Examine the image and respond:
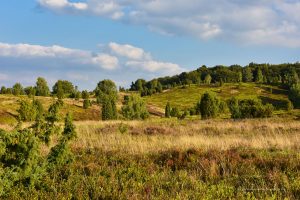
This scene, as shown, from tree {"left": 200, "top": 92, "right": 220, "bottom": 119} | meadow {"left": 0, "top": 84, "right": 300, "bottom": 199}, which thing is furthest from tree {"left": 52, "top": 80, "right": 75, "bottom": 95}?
meadow {"left": 0, "top": 84, "right": 300, "bottom": 199}

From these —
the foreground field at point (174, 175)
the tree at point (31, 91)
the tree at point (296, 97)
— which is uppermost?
the tree at point (31, 91)

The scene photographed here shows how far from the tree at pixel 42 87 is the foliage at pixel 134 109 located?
78.8 meters

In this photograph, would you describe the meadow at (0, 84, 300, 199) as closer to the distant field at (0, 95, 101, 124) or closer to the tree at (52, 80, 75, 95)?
the distant field at (0, 95, 101, 124)

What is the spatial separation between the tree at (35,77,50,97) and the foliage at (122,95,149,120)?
78.8 metres

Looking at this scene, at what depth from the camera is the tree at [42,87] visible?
508 ft

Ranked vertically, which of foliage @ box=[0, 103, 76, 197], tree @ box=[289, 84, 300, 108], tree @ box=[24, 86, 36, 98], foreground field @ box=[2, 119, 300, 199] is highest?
tree @ box=[24, 86, 36, 98]

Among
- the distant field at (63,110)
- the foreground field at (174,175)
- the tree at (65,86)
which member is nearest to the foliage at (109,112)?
the distant field at (63,110)

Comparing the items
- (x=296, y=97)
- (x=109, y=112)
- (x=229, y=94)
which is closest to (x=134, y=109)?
(x=109, y=112)

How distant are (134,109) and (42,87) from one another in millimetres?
85722

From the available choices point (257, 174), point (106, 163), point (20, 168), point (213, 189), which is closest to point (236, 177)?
point (257, 174)

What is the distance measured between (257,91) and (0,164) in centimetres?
18049

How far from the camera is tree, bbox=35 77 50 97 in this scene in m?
155

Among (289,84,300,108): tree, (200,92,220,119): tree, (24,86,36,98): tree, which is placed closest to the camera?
(200,92,220,119): tree

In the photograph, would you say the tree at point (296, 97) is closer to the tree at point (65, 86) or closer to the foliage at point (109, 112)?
the foliage at point (109, 112)
